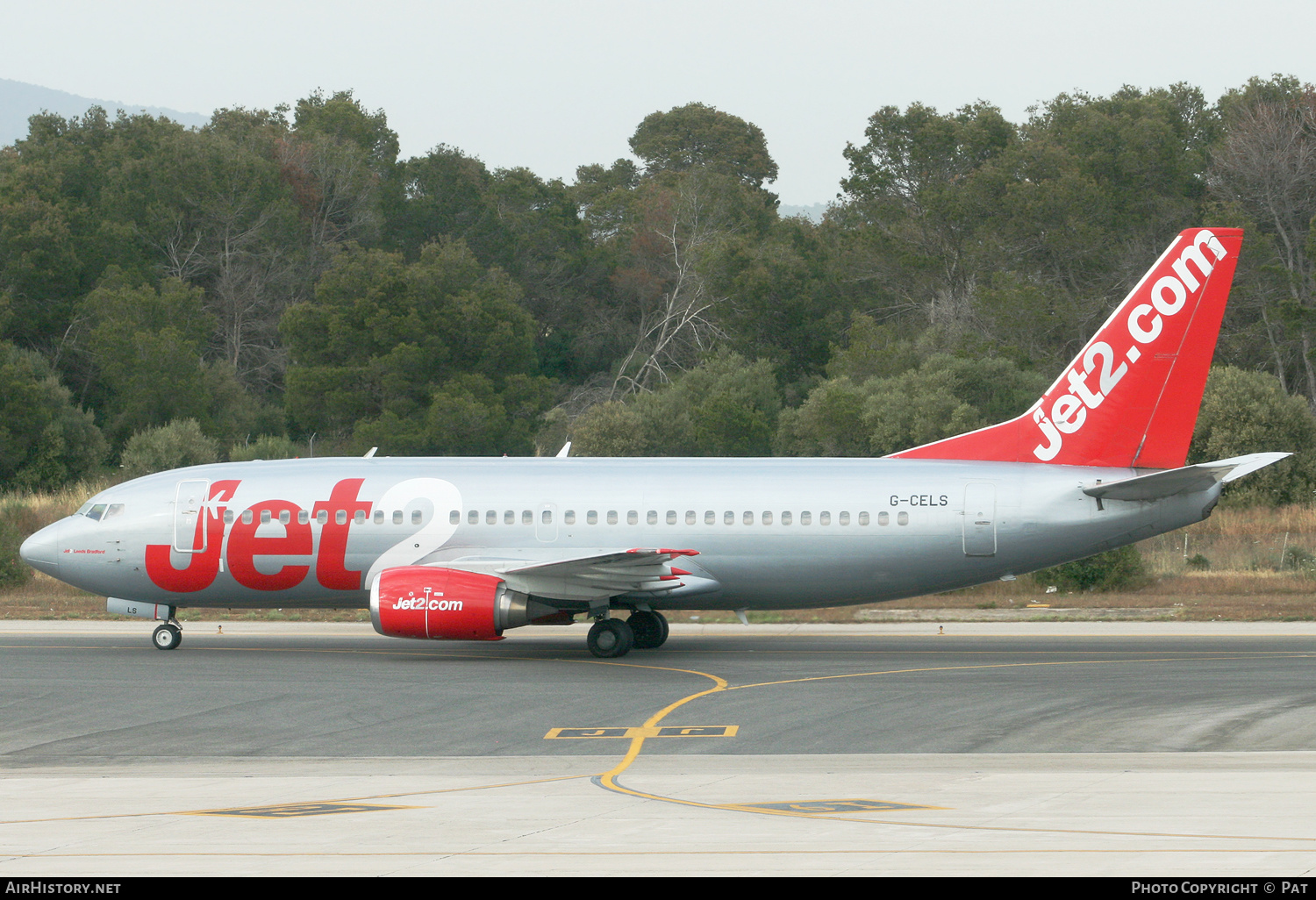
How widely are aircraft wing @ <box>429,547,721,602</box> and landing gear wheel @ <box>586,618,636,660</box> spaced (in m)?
0.66

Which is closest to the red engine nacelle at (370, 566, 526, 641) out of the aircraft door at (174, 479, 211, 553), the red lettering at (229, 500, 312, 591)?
the red lettering at (229, 500, 312, 591)

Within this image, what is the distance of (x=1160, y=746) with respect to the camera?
15.9 meters

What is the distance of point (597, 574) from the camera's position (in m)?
24.6

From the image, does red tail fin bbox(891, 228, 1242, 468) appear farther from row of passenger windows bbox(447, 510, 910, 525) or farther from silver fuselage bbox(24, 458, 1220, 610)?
row of passenger windows bbox(447, 510, 910, 525)

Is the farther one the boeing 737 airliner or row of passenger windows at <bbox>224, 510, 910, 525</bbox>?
row of passenger windows at <bbox>224, 510, 910, 525</bbox>

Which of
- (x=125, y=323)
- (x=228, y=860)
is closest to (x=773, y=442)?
(x=125, y=323)

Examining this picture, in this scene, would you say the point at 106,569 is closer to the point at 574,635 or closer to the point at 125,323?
the point at 574,635

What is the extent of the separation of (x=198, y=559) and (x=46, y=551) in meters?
3.18

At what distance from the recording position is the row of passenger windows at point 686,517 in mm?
25609

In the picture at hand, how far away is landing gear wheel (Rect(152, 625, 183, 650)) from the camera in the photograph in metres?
26.8

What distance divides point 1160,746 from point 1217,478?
384 inches

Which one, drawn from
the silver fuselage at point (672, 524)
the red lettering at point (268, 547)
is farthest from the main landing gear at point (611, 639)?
the red lettering at point (268, 547)

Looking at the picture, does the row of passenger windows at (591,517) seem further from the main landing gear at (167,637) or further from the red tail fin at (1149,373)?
the red tail fin at (1149,373)

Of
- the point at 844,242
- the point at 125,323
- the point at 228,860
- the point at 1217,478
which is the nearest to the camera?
the point at 228,860
